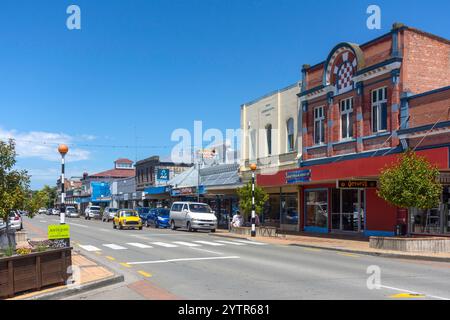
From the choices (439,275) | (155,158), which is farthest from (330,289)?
(155,158)

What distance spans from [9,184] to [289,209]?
2310 centimetres

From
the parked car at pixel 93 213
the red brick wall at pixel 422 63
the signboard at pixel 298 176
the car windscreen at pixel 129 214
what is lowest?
the parked car at pixel 93 213

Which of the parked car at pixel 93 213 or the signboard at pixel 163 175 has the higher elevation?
the signboard at pixel 163 175

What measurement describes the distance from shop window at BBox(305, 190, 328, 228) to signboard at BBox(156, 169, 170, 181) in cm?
3015

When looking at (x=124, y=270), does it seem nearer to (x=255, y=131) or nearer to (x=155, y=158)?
(x=255, y=131)

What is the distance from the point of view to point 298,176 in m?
28.7

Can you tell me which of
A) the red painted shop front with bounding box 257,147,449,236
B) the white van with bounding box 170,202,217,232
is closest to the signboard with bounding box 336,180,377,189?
the red painted shop front with bounding box 257,147,449,236

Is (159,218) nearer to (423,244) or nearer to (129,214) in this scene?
(129,214)

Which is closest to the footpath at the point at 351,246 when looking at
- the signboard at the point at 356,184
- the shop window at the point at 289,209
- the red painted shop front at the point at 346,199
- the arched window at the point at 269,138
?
the red painted shop front at the point at 346,199

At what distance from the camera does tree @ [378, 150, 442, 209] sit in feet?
62.5

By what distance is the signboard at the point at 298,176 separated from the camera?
27.7 meters

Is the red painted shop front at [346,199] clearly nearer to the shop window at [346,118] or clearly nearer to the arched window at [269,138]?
the shop window at [346,118]

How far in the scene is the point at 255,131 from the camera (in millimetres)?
37938

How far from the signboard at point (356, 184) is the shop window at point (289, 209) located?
8404 millimetres
